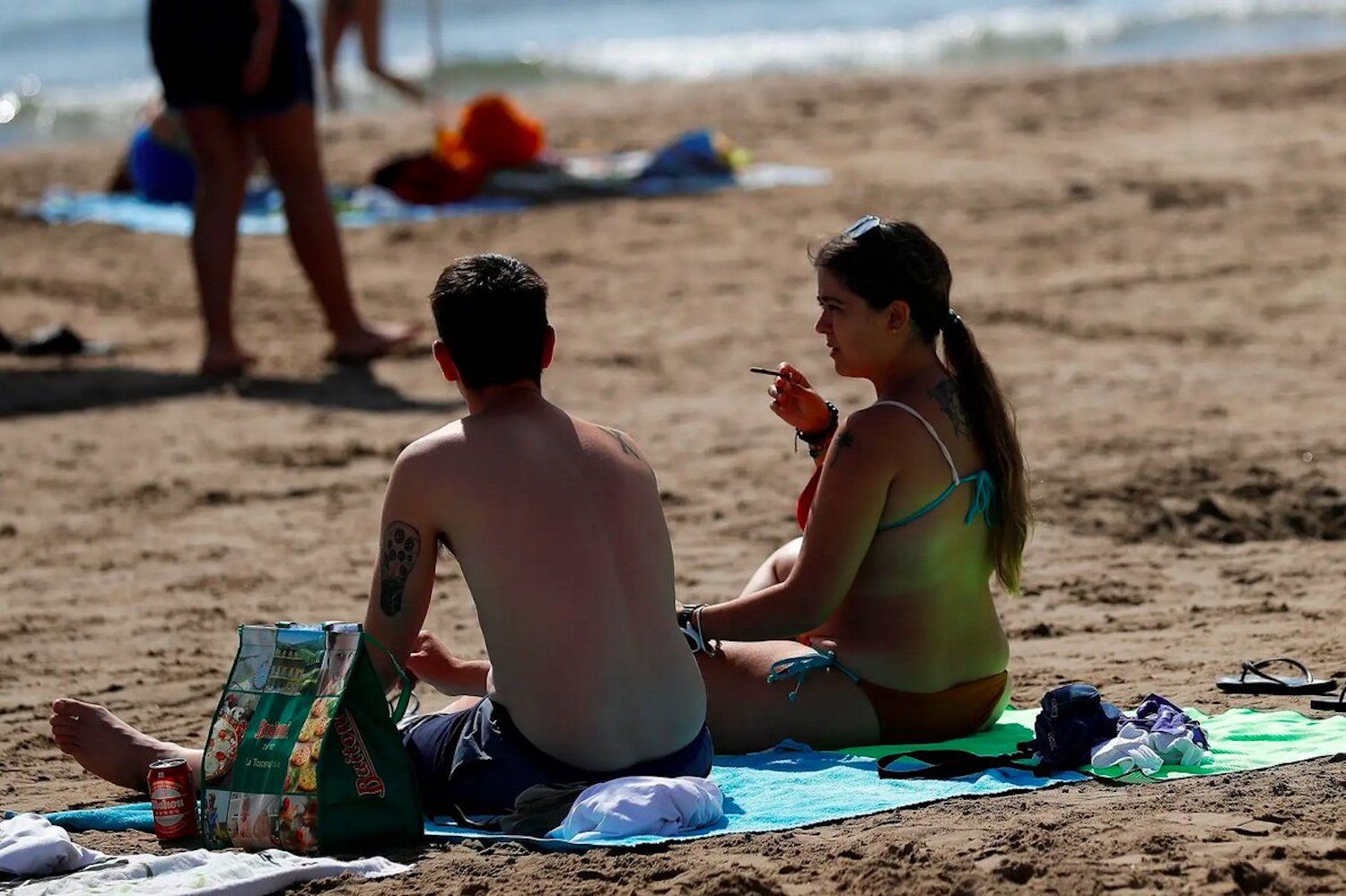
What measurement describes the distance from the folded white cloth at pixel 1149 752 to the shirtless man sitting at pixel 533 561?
783mm

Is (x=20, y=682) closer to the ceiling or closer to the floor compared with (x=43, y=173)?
closer to the floor

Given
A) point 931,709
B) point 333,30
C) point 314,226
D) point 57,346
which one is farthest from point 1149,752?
point 333,30

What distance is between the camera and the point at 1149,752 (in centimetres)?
362

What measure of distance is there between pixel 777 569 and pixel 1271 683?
42.8 inches

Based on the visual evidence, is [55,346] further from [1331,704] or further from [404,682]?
[1331,704]

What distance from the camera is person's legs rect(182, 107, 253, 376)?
26.0 feet

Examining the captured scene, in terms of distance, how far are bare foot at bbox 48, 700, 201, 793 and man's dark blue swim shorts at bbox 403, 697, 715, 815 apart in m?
0.52

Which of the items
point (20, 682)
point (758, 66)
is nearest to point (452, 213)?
point (20, 682)

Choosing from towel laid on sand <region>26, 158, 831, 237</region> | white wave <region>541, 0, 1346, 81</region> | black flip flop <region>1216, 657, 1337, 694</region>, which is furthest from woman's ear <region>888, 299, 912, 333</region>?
white wave <region>541, 0, 1346, 81</region>

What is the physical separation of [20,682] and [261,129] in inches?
146

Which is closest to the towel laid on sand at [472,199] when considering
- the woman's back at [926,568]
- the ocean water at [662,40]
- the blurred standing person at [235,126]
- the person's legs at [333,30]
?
the person's legs at [333,30]

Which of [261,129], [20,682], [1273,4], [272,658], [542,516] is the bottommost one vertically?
[20,682]

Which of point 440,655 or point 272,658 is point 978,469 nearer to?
point 440,655

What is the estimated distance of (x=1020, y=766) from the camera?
370cm
